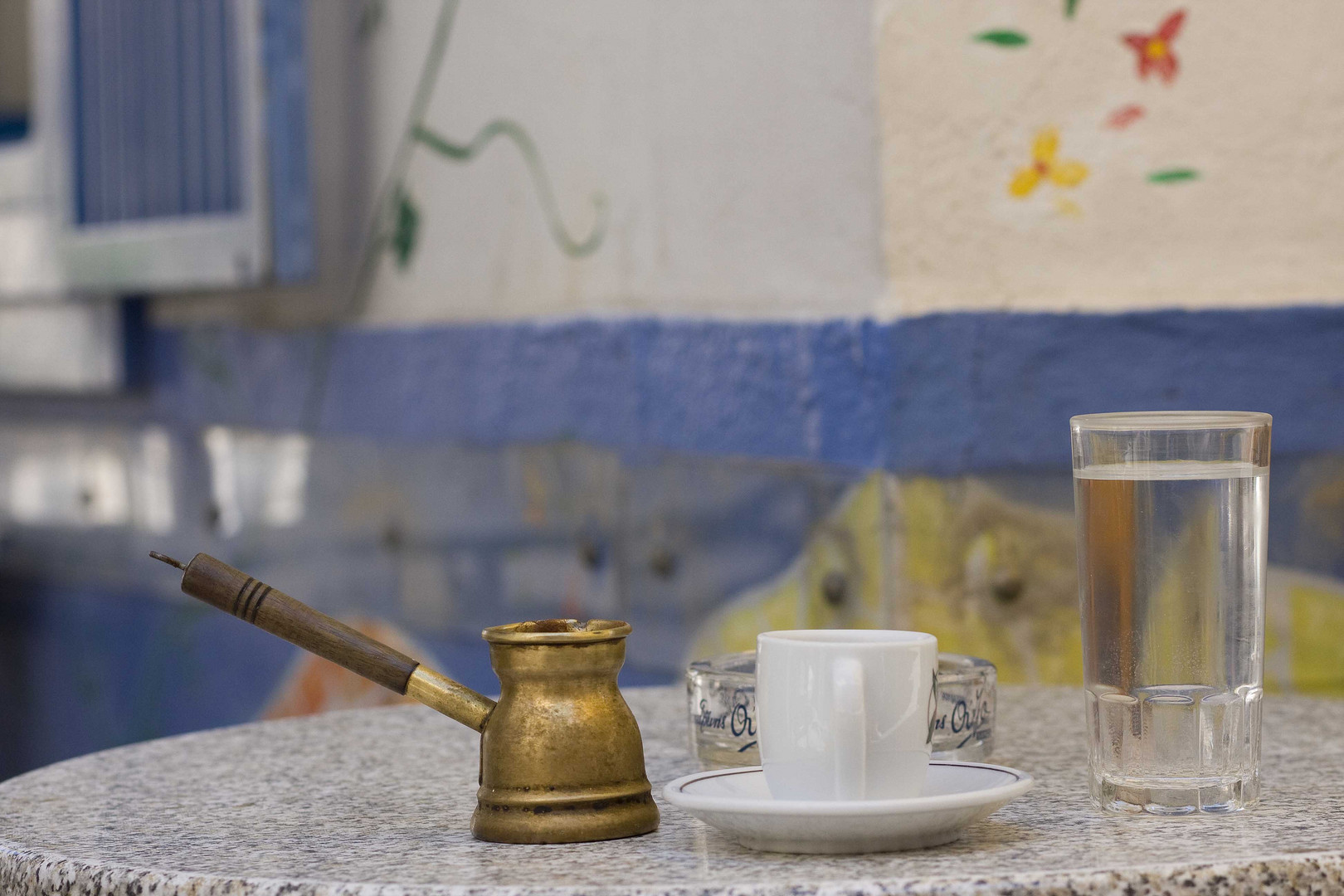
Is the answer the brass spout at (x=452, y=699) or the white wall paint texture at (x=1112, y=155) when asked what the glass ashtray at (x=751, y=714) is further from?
the white wall paint texture at (x=1112, y=155)

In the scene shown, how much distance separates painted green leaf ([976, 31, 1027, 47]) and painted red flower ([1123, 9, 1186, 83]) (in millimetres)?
107

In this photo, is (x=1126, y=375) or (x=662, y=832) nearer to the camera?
(x=662, y=832)

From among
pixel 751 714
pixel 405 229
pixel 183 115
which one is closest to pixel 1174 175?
pixel 751 714

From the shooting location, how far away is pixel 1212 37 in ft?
5.84

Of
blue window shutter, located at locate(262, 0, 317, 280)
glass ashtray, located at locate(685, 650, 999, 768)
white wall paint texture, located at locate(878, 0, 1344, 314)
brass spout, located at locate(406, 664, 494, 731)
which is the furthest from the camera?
blue window shutter, located at locate(262, 0, 317, 280)

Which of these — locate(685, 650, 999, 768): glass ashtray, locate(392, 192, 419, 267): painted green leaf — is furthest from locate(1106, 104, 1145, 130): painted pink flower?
locate(392, 192, 419, 267): painted green leaf

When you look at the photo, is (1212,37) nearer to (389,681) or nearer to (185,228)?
(389,681)

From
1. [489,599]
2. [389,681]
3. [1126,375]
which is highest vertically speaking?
[1126,375]

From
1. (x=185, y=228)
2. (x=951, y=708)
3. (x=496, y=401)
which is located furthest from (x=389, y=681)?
(x=185, y=228)

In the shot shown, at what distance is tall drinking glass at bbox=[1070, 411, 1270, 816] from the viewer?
78 cm

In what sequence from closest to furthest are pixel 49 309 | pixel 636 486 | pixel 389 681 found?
pixel 389 681
pixel 636 486
pixel 49 309

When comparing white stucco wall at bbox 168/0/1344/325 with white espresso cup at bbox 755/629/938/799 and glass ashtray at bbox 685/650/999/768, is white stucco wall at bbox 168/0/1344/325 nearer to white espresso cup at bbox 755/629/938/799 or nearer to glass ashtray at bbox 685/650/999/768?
glass ashtray at bbox 685/650/999/768

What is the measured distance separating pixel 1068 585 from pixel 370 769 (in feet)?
3.31

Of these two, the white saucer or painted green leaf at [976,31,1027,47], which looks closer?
the white saucer
